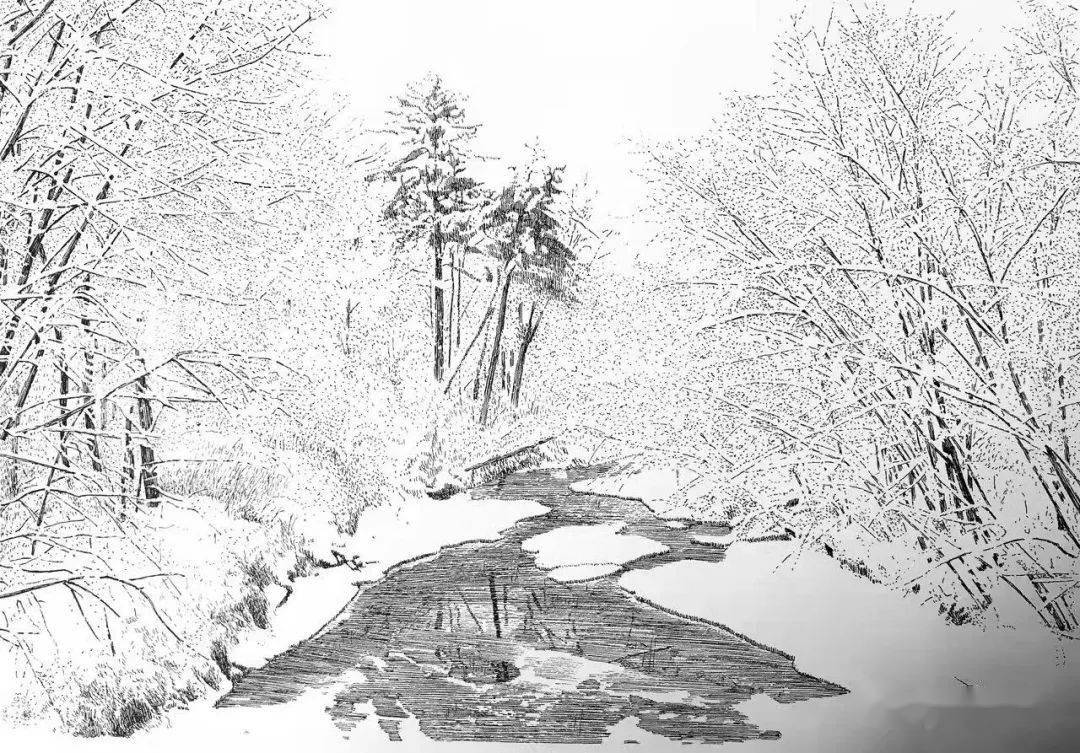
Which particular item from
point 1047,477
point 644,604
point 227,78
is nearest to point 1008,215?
point 1047,477

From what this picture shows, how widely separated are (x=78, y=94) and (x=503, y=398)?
1639 cm

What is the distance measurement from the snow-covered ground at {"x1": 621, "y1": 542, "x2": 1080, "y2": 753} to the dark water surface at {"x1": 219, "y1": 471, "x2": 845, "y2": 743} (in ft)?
0.49

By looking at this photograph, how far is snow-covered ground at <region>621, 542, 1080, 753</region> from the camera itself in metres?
3.79

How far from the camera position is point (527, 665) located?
5.29 meters

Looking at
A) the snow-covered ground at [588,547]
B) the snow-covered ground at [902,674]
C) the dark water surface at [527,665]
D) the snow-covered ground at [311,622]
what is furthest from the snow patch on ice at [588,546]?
the snow-covered ground at [902,674]

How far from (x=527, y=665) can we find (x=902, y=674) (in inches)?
89.2

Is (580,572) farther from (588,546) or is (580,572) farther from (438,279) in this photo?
(438,279)

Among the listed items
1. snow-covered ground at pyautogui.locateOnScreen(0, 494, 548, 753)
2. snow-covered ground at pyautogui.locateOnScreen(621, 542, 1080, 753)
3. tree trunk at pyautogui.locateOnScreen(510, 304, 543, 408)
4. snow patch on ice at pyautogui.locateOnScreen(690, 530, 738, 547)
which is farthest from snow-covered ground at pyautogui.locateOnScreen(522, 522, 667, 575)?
tree trunk at pyautogui.locateOnScreen(510, 304, 543, 408)

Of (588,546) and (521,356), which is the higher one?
(521,356)

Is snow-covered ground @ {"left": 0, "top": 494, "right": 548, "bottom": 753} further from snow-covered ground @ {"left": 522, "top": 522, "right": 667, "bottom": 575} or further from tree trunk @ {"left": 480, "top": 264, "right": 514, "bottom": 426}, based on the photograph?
tree trunk @ {"left": 480, "top": 264, "right": 514, "bottom": 426}

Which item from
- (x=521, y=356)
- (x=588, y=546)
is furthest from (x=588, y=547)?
(x=521, y=356)

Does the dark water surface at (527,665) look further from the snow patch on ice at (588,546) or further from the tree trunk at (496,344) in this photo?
the tree trunk at (496,344)

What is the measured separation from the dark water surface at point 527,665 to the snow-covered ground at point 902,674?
0.15 meters

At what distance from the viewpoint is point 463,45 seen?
900 cm
